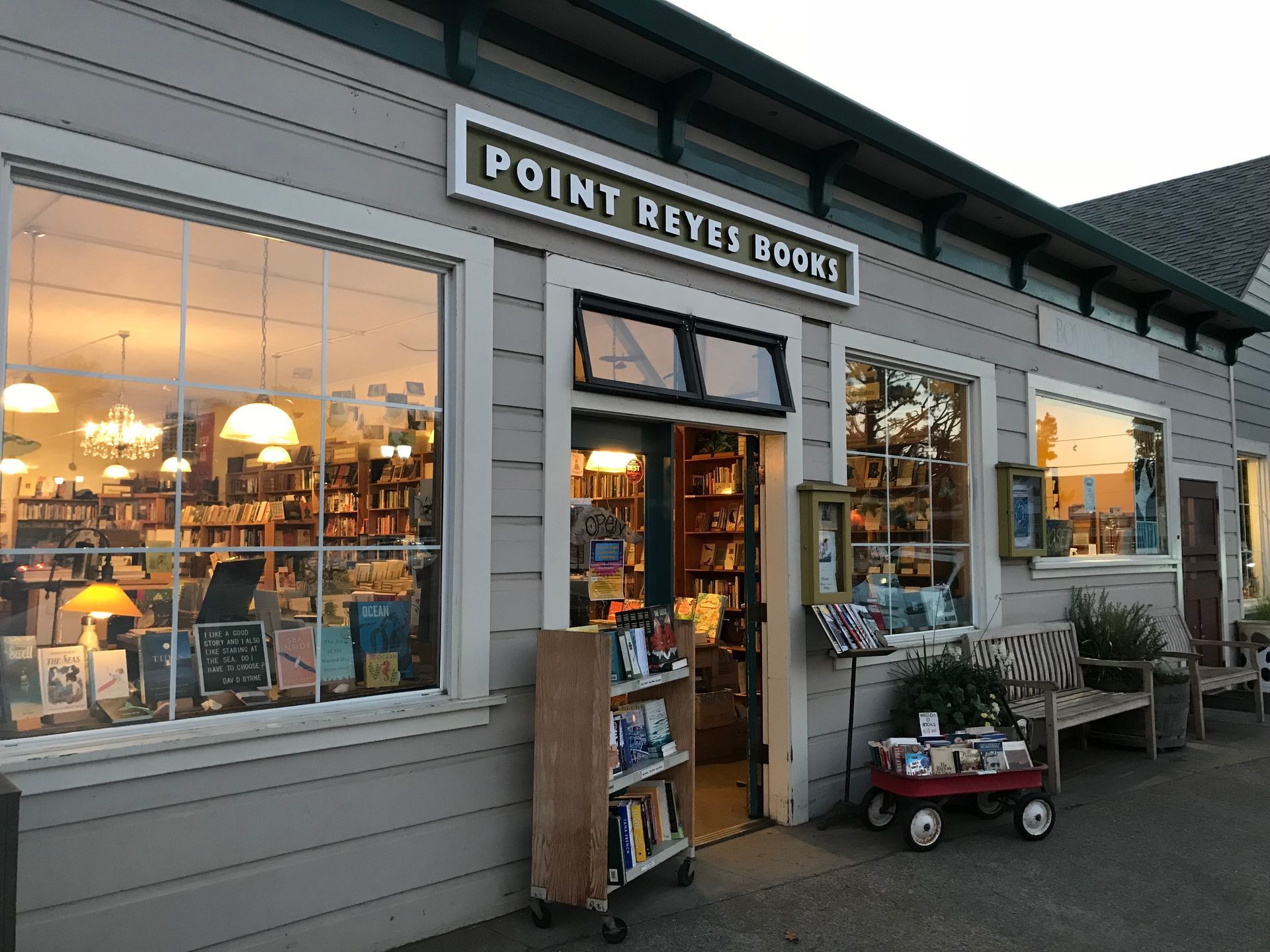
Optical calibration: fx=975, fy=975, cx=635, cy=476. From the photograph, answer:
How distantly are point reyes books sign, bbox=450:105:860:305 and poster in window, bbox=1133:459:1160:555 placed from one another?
469 centimetres

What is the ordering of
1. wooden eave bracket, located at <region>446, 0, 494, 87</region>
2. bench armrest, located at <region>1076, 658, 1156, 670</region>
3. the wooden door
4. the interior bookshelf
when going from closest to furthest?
wooden eave bracket, located at <region>446, 0, 494, 87</region> → bench armrest, located at <region>1076, 658, 1156, 670</region> → the interior bookshelf → the wooden door

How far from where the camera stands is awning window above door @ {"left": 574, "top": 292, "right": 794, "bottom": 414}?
4.82m

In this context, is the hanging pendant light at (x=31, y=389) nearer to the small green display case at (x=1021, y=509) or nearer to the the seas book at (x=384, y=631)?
the the seas book at (x=384, y=631)

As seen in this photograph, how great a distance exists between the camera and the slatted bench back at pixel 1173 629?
359 inches

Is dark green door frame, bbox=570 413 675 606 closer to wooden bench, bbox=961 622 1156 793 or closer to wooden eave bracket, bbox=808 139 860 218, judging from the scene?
wooden eave bracket, bbox=808 139 860 218

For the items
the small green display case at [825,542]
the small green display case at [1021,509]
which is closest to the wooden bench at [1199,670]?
the small green display case at [1021,509]

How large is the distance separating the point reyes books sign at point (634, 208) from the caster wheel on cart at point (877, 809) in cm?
296

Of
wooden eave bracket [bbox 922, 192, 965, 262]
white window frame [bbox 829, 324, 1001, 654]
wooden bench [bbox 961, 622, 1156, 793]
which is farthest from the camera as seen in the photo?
wooden eave bracket [bbox 922, 192, 965, 262]

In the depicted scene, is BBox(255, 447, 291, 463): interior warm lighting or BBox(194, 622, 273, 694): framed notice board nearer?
BBox(194, 622, 273, 694): framed notice board

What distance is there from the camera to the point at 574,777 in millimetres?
4059

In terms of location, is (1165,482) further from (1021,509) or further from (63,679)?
(63,679)

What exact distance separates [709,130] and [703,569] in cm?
394

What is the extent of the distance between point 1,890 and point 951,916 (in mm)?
3634

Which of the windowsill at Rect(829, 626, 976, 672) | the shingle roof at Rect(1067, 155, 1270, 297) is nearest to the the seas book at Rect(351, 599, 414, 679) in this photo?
the windowsill at Rect(829, 626, 976, 672)
